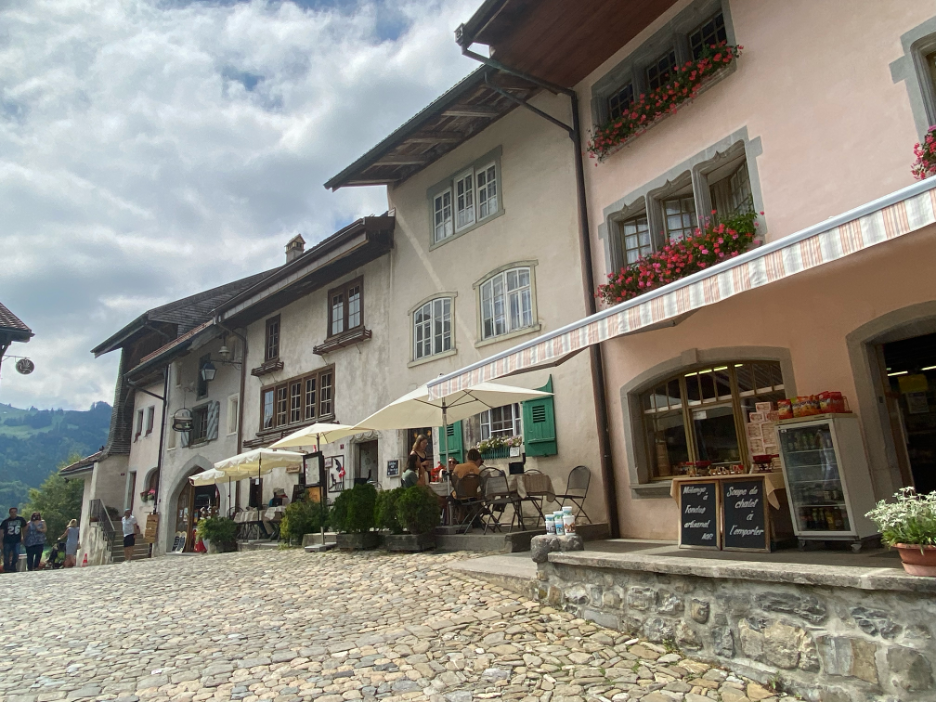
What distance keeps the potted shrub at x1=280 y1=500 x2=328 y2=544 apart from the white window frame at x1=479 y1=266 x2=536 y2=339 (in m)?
4.35

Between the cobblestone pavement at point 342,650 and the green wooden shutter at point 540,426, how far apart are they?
282 centimetres

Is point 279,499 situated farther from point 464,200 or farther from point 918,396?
point 918,396

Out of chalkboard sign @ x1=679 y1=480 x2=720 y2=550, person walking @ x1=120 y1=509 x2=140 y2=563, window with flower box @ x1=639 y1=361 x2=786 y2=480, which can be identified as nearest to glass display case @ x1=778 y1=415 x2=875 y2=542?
chalkboard sign @ x1=679 y1=480 x2=720 y2=550

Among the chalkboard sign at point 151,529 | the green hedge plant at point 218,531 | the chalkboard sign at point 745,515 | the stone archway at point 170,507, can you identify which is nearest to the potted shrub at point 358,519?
the chalkboard sign at point 745,515

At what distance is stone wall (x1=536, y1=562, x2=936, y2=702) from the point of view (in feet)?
10.4

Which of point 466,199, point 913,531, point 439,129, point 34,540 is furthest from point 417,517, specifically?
point 34,540

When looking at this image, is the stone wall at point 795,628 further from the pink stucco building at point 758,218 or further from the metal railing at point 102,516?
the metal railing at point 102,516

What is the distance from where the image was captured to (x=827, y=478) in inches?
225

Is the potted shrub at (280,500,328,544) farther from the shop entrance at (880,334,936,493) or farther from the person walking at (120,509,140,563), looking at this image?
the person walking at (120,509,140,563)

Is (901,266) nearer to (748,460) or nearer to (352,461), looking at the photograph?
(748,460)

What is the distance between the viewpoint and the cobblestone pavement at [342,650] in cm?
400

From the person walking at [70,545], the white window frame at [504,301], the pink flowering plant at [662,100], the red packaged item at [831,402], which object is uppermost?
the pink flowering plant at [662,100]

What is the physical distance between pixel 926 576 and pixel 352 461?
486 inches

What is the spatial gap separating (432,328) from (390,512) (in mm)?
4366
